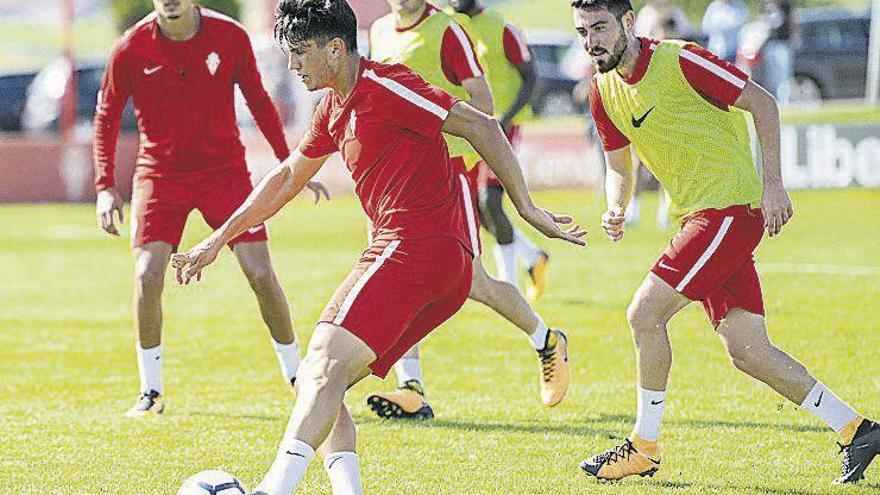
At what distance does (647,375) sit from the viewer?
6.55 metres

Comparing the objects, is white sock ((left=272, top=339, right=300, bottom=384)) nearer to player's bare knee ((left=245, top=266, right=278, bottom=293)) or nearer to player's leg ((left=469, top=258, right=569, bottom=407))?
player's bare knee ((left=245, top=266, right=278, bottom=293))

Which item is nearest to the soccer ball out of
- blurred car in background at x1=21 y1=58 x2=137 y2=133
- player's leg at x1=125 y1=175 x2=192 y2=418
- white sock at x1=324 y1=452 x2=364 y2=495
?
white sock at x1=324 y1=452 x2=364 y2=495

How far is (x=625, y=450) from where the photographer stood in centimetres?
655

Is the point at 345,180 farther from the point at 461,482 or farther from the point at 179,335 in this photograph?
the point at 461,482

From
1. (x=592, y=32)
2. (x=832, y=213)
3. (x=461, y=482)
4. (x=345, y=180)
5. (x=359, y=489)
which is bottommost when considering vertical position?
(x=345, y=180)

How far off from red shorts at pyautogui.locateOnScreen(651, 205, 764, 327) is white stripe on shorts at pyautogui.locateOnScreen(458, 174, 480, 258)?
0.96m

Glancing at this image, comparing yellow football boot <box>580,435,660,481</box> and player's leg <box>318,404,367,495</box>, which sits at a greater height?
player's leg <box>318,404,367,495</box>

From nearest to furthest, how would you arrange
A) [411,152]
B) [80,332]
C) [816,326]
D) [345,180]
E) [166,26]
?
1. [411,152]
2. [166,26]
3. [816,326]
4. [80,332]
5. [345,180]

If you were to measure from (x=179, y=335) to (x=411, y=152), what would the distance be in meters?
6.14

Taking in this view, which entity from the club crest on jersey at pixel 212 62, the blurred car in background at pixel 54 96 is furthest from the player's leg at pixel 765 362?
the blurred car in background at pixel 54 96

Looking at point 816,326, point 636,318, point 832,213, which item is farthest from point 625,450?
point 832,213

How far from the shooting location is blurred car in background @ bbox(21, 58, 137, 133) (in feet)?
100

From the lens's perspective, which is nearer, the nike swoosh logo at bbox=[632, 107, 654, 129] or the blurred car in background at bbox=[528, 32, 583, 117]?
the nike swoosh logo at bbox=[632, 107, 654, 129]

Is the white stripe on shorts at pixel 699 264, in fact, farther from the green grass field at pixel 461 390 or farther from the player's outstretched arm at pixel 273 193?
the player's outstretched arm at pixel 273 193
